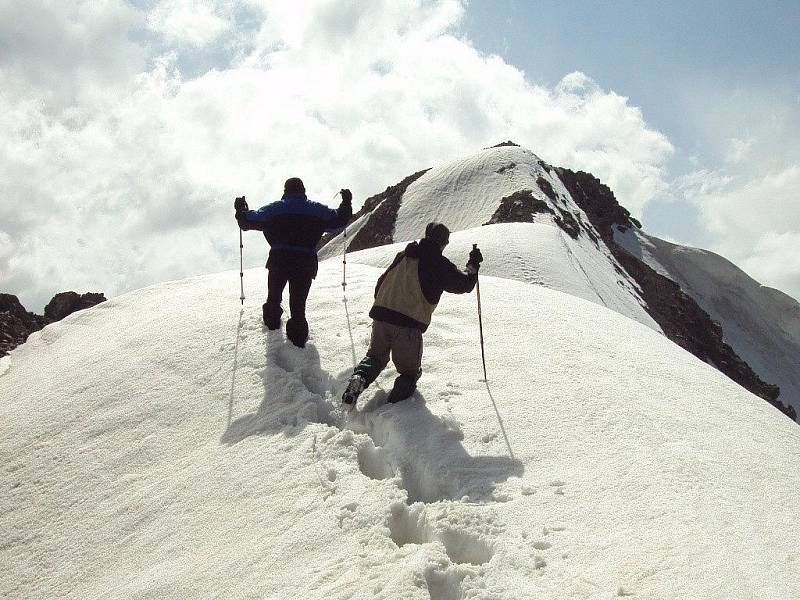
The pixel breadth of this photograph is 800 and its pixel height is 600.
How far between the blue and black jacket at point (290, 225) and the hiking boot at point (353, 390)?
7.74 ft

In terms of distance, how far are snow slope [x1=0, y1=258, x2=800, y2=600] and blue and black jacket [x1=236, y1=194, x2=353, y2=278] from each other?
104 centimetres

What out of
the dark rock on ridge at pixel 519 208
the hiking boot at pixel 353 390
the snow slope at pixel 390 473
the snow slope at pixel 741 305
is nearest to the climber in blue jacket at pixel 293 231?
the snow slope at pixel 390 473

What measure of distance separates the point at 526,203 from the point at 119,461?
127 feet

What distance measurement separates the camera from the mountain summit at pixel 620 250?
39.5m

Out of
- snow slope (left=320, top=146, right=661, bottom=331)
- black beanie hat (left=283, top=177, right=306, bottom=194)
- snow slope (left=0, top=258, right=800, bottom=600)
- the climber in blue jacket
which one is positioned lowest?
snow slope (left=0, top=258, right=800, bottom=600)

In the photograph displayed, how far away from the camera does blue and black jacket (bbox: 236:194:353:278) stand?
8.10 meters

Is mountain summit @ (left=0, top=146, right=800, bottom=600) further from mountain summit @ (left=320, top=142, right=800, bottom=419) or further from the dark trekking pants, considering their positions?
mountain summit @ (left=320, top=142, right=800, bottom=419)

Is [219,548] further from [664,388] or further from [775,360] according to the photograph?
[775,360]

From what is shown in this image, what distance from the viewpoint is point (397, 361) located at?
652 cm

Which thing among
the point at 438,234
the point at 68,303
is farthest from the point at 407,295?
the point at 68,303

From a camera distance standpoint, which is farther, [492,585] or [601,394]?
[601,394]

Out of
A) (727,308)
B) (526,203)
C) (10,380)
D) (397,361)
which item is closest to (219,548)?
(397,361)

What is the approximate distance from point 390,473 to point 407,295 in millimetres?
1978

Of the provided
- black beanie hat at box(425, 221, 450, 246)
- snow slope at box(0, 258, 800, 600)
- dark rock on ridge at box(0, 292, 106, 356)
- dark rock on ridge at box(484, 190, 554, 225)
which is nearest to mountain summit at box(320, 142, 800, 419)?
dark rock on ridge at box(484, 190, 554, 225)
